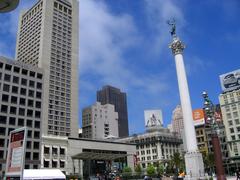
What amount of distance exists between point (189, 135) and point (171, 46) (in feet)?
56.4

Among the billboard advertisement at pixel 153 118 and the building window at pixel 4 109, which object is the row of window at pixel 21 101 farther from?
the billboard advertisement at pixel 153 118

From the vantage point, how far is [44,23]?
444 ft

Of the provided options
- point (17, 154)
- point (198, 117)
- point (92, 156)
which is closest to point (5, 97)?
point (92, 156)

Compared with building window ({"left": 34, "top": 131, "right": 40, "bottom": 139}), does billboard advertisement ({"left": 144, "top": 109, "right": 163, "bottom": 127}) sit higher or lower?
higher

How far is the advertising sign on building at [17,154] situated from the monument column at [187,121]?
37.0 meters

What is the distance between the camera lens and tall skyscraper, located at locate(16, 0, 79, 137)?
125 m

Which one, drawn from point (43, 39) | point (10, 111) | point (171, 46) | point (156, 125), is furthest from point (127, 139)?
point (171, 46)

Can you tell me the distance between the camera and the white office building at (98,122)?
591ft

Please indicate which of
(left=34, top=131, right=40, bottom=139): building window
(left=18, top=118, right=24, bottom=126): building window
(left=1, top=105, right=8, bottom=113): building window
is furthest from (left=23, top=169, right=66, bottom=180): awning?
(left=34, top=131, right=40, bottom=139): building window

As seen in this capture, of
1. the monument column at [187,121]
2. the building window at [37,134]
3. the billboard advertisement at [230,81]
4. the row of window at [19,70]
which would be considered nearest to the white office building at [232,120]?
the billboard advertisement at [230,81]

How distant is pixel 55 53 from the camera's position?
134375 mm

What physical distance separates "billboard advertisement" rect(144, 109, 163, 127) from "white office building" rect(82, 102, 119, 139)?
32403 mm

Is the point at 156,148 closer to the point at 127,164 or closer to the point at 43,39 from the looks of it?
the point at 127,164

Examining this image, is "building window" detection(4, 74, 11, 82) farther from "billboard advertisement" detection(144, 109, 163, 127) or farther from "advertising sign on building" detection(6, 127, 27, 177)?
"billboard advertisement" detection(144, 109, 163, 127)
